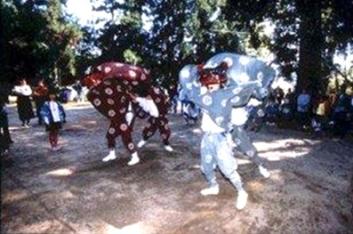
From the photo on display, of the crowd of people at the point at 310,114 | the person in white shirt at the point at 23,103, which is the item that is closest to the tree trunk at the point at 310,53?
the crowd of people at the point at 310,114

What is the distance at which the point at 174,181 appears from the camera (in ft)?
28.7

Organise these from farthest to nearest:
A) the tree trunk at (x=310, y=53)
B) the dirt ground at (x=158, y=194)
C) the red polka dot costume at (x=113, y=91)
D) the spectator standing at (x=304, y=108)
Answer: the tree trunk at (x=310, y=53)
the spectator standing at (x=304, y=108)
the red polka dot costume at (x=113, y=91)
the dirt ground at (x=158, y=194)

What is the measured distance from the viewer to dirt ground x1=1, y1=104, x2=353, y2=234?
7055mm

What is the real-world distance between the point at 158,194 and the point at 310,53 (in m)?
13.5

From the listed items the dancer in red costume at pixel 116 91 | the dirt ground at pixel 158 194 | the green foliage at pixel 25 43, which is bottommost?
the dirt ground at pixel 158 194

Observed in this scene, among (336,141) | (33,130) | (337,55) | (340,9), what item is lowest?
(336,141)

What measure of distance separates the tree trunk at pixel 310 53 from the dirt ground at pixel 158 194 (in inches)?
337

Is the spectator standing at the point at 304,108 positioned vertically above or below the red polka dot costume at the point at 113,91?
below

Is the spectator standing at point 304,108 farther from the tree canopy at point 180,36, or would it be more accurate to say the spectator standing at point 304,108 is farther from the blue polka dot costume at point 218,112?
the blue polka dot costume at point 218,112

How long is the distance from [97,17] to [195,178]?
23.7m

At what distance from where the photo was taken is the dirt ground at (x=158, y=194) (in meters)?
7.05

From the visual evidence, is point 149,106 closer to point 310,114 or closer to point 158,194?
point 158,194

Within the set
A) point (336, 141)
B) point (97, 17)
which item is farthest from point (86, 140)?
point (97, 17)

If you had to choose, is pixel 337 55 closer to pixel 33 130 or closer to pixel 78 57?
pixel 33 130
